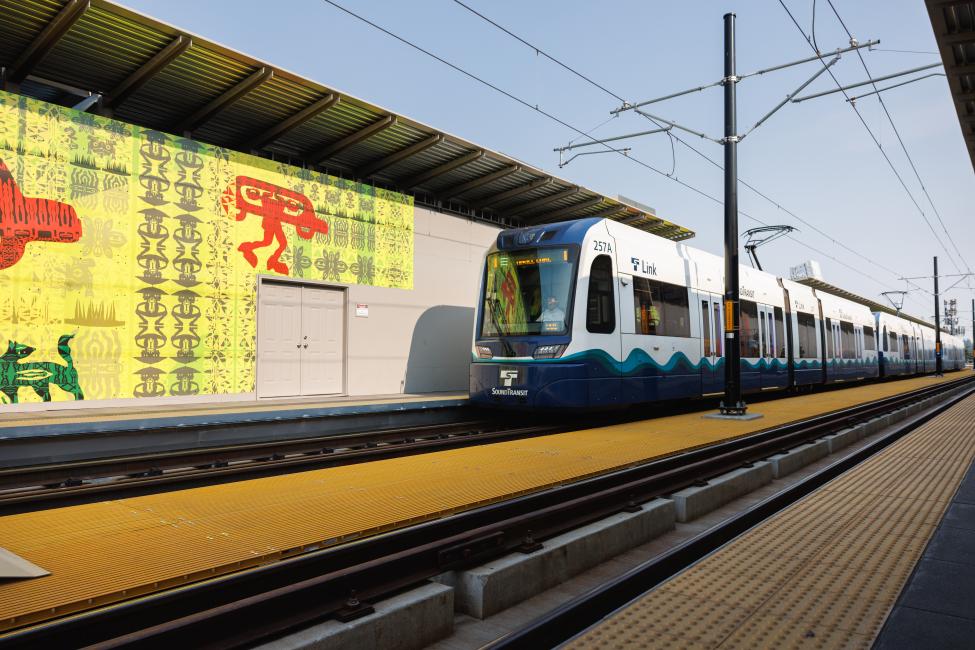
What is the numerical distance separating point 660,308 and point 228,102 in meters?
8.96

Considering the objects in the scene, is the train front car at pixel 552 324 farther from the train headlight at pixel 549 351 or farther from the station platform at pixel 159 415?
the station platform at pixel 159 415

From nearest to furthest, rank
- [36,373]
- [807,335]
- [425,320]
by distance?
[36,373] → [425,320] → [807,335]

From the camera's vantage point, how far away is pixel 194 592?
9.33 ft

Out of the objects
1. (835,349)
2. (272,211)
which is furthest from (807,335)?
(272,211)

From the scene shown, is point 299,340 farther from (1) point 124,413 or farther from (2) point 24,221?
(2) point 24,221

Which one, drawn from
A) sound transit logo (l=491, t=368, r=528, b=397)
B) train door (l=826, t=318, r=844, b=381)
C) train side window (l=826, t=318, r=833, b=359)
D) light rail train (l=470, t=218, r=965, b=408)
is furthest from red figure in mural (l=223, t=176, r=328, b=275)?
train door (l=826, t=318, r=844, b=381)

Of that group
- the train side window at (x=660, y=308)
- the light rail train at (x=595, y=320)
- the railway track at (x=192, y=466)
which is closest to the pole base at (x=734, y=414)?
the light rail train at (x=595, y=320)

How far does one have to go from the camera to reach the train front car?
1014cm

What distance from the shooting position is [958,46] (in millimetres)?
7324

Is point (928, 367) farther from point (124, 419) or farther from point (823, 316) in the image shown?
point (124, 419)

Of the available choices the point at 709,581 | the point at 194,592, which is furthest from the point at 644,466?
the point at 194,592

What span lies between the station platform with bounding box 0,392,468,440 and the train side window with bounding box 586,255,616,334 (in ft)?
12.9

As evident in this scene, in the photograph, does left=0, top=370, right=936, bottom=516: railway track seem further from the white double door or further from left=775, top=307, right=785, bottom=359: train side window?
left=775, top=307, right=785, bottom=359: train side window

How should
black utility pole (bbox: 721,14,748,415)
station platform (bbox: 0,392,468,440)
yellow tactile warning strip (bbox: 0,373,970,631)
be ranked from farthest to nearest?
black utility pole (bbox: 721,14,748,415) → station platform (bbox: 0,392,468,440) → yellow tactile warning strip (bbox: 0,373,970,631)
